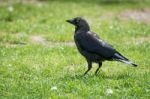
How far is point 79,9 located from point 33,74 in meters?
8.37

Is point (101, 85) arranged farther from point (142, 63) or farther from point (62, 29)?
point (62, 29)

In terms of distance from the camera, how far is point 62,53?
13141mm

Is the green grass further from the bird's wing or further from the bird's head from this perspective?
the bird's head

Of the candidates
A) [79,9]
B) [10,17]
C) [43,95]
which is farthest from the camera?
[79,9]

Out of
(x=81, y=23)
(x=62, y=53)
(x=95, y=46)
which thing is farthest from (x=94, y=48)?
(x=62, y=53)

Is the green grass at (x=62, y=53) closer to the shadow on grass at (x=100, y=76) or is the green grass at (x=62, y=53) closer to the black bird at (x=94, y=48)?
the shadow on grass at (x=100, y=76)

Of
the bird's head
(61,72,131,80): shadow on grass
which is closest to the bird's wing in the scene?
the bird's head

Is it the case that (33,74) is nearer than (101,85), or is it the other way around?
(101,85)

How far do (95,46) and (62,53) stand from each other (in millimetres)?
2230

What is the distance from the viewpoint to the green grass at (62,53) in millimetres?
9760

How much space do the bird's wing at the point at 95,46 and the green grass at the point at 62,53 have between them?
1.39ft

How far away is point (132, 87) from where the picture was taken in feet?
32.8

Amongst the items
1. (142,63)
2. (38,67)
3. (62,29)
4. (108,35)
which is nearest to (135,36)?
(108,35)

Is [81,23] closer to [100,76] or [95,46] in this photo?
[95,46]
